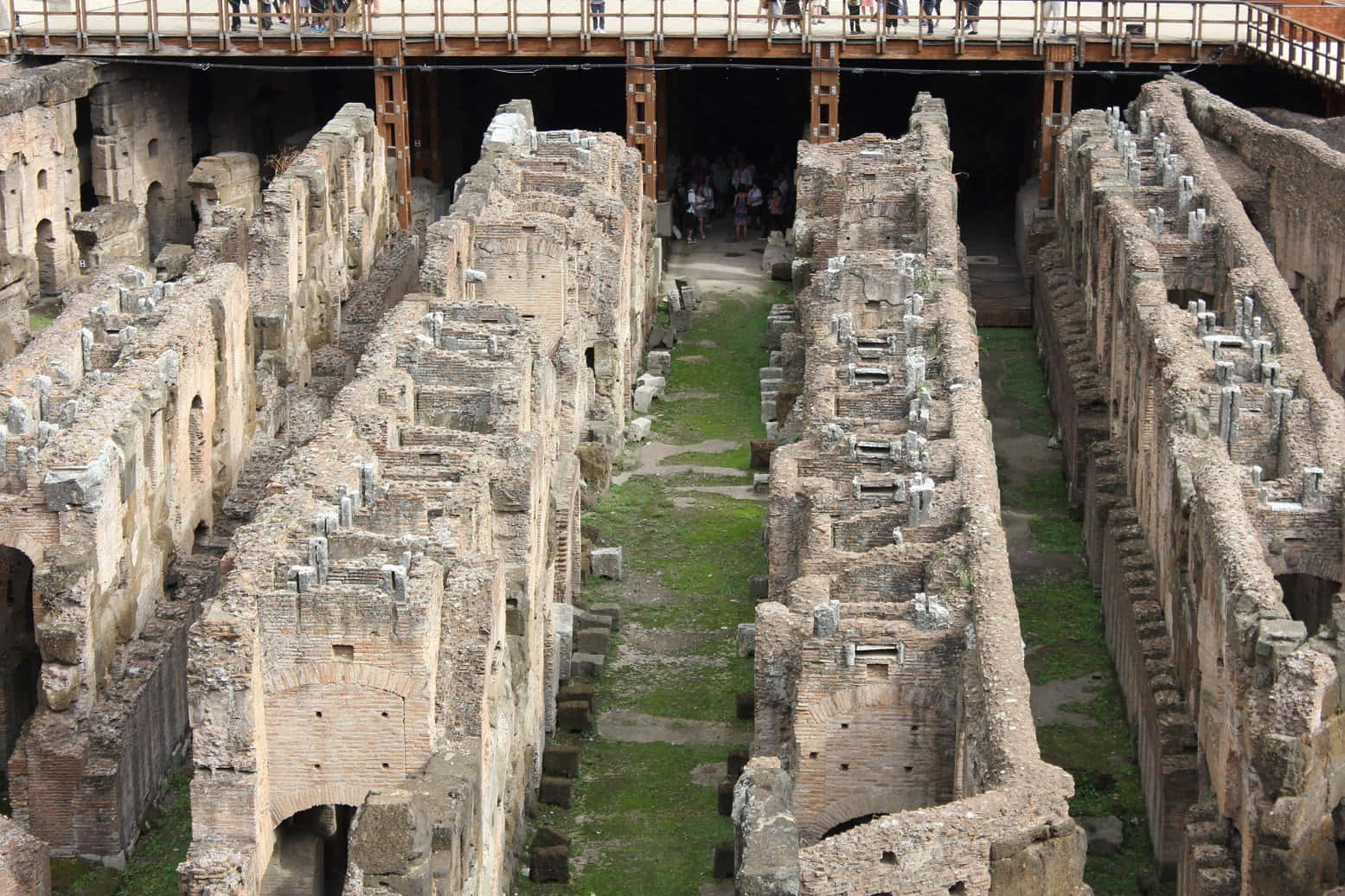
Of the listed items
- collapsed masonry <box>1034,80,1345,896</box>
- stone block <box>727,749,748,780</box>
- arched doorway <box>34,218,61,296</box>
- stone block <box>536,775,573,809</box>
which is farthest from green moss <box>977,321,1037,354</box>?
stone block <box>536,775,573,809</box>

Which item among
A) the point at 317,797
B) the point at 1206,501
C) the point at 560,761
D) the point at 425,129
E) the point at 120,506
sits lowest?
the point at 560,761

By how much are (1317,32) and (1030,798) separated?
28.3 meters

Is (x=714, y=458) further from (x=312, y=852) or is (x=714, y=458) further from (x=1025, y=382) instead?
(x=312, y=852)

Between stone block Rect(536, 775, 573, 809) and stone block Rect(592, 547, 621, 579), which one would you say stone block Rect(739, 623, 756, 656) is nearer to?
stone block Rect(536, 775, 573, 809)

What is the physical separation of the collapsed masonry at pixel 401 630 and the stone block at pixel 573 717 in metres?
0.21

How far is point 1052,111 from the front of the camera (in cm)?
4647

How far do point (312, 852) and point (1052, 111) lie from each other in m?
27.4

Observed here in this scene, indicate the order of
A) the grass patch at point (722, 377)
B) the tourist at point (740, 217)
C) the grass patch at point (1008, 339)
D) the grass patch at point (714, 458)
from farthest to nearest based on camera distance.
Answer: the tourist at point (740, 217)
the grass patch at point (1008, 339)
the grass patch at point (722, 377)
the grass patch at point (714, 458)

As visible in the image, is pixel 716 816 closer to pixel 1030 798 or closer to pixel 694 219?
pixel 1030 798

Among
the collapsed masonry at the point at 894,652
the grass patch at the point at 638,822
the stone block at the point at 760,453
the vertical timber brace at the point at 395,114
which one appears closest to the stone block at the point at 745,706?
the grass patch at the point at 638,822

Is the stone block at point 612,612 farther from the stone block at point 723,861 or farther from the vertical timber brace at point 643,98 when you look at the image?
the vertical timber brace at point 643,98

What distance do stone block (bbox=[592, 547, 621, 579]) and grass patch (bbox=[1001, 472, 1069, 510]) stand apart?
18.2ft

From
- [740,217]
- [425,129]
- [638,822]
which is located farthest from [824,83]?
[638,822]

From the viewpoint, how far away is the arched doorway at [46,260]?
4538cm
